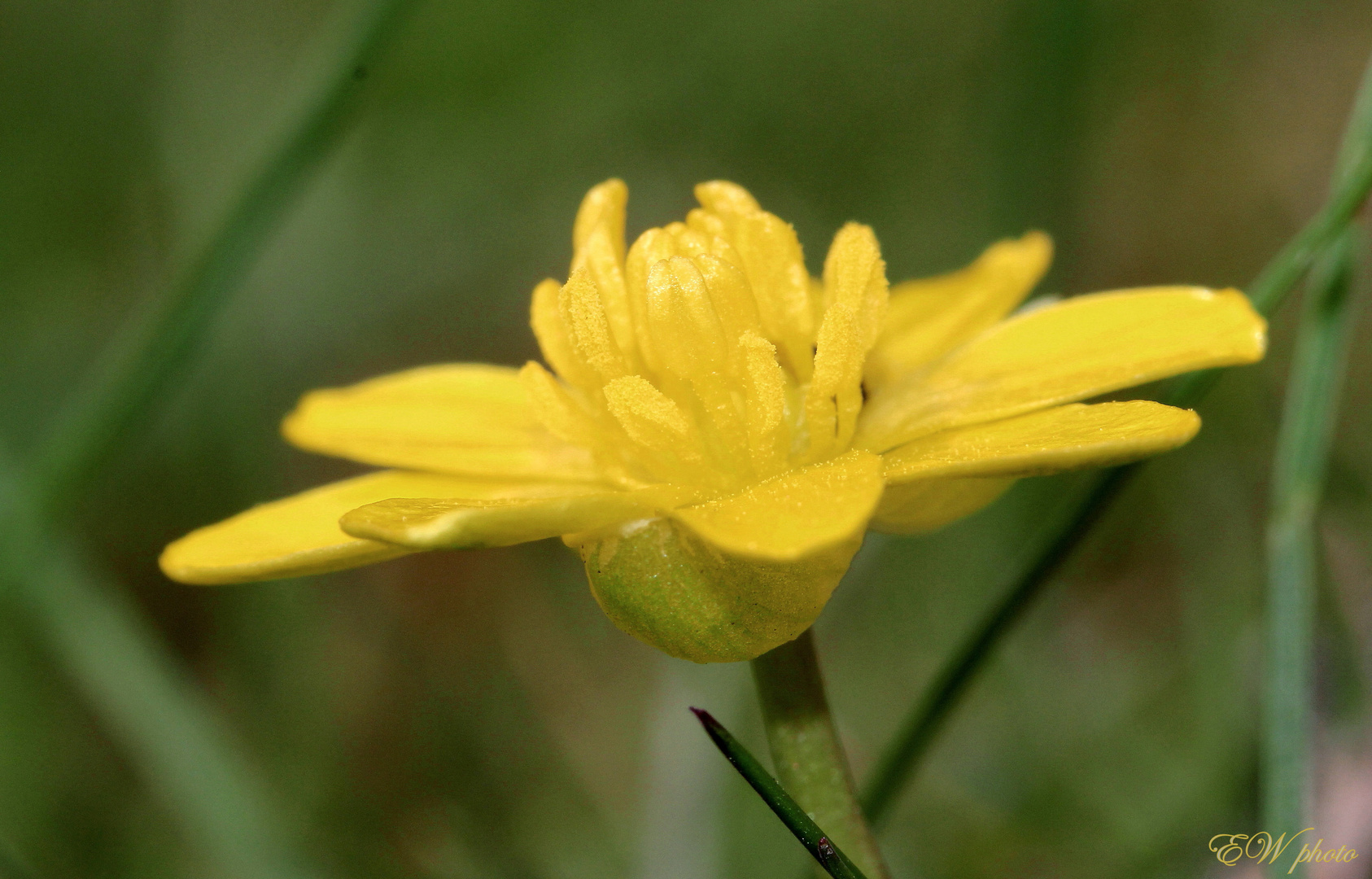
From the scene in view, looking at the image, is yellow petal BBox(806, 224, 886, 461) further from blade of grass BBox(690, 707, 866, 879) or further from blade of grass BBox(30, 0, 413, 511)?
blade of grass BBox(30, 0, 413, 511)

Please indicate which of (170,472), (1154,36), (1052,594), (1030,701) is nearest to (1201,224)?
(1154,36)

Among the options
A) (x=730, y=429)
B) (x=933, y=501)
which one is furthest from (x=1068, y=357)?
(x=730, y=429)

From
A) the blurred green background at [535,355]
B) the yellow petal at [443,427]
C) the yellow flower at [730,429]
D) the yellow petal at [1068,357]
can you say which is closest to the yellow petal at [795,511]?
the yellow flower at [730,429]

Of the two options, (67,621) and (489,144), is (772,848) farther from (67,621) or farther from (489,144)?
(489,144)

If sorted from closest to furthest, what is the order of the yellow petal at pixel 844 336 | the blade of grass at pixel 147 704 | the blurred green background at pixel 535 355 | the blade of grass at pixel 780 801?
the blade of grass at pixel 780 801 → the yellow petal at pixel 844 336 → the blade of grass at pixel 147 704 → the blurred green background at pixel 535 355

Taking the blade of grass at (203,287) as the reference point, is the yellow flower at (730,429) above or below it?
below

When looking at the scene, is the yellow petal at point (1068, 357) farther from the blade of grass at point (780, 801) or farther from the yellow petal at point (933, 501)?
the blade of grass at point (780, 801)
